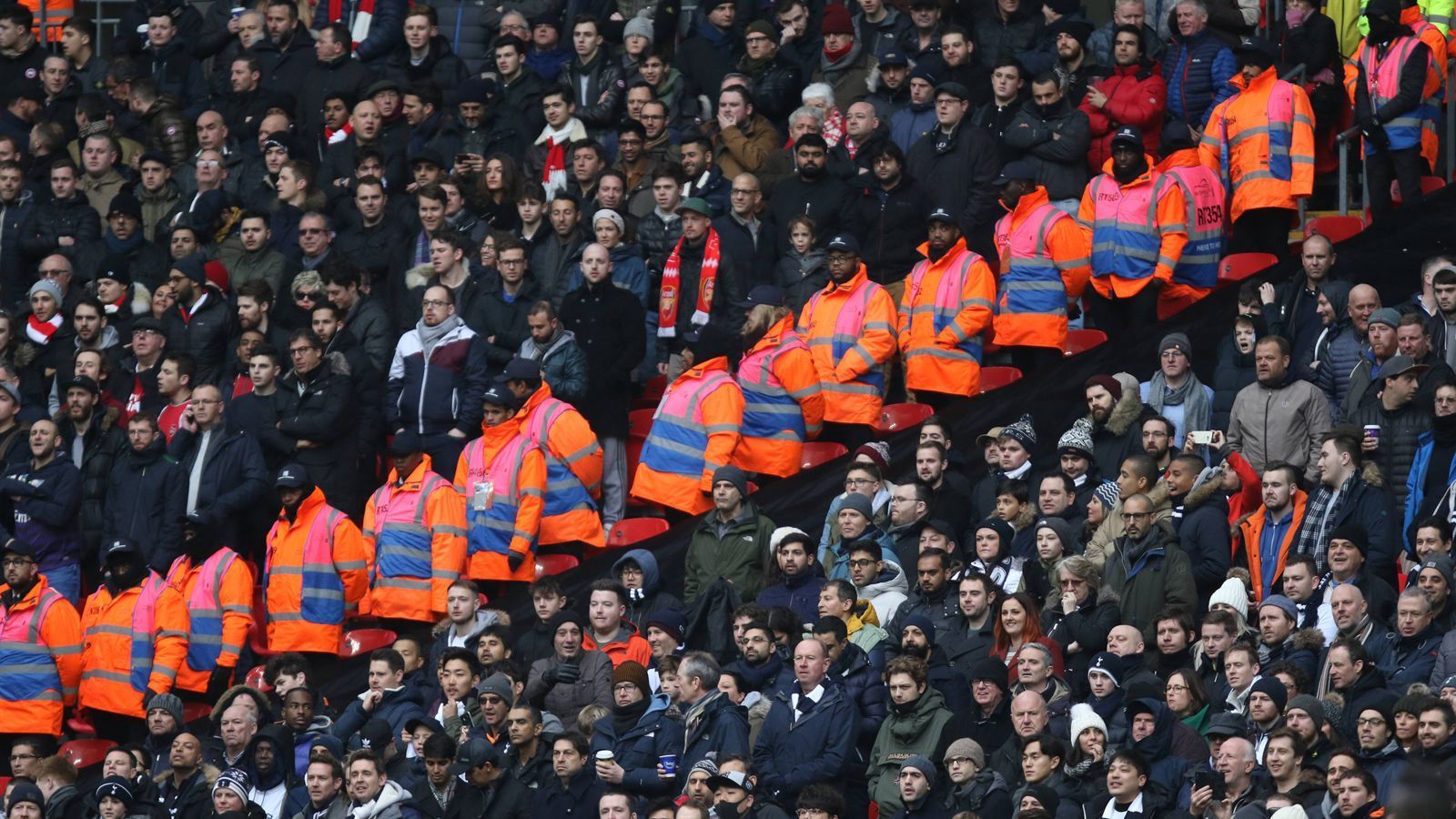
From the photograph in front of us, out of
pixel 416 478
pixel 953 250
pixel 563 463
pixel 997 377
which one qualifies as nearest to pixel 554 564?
pixel 563 463

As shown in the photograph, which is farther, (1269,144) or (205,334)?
(205,334)

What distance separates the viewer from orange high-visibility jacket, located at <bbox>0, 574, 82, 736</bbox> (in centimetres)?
1661

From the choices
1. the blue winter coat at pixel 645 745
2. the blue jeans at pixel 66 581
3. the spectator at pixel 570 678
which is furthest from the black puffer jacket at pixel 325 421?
the blue winter coat at pixel 645 745

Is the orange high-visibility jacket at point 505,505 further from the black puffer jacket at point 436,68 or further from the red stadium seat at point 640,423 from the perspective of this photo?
the black puffer jacket at point 436,68

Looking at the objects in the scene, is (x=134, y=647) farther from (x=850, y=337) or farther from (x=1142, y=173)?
(x=1142, y=173)

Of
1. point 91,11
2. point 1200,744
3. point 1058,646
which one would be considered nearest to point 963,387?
point 1058,646

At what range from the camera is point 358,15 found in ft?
72.4

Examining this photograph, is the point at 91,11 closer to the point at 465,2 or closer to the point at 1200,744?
the point at 465,2

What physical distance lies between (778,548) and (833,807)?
2.36 m

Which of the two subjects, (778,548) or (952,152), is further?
(952,152)

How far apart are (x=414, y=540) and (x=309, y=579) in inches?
27.8

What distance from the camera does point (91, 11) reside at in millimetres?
24031

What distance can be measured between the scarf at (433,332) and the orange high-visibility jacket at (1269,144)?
16.6 feet

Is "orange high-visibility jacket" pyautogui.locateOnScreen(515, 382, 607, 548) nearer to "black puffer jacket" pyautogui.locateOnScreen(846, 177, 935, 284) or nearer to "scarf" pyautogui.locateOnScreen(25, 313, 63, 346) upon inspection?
"black puffer jacket" pyautogui.locateOnScreen(846, 177, 935, 284)
